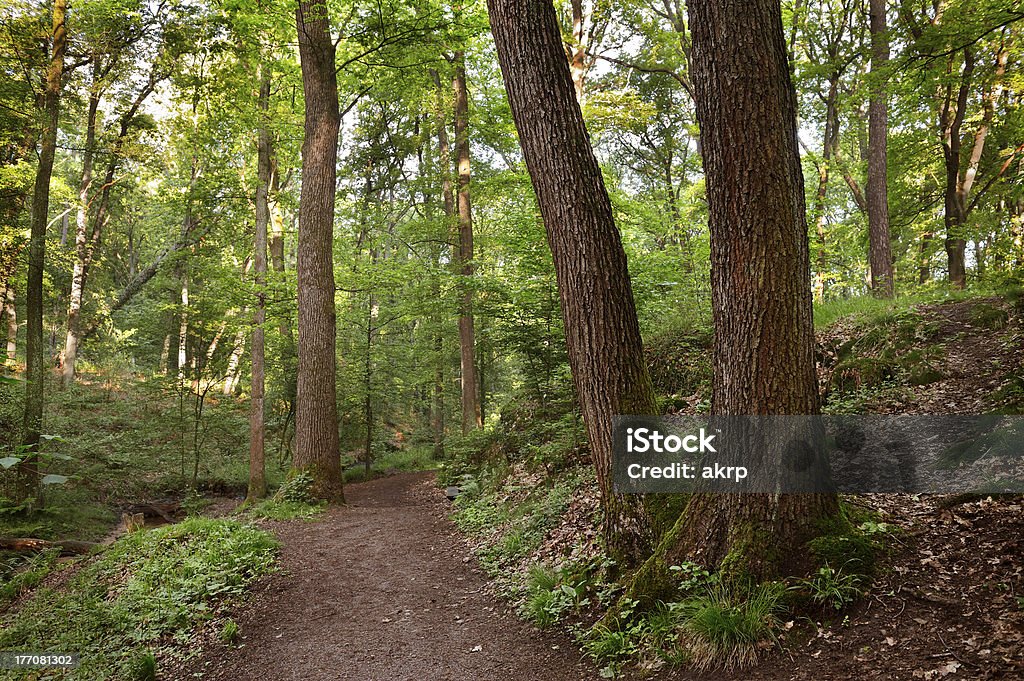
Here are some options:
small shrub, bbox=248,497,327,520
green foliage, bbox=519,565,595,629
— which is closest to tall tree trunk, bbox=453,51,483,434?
small shrub, bbox=248,497,327,520

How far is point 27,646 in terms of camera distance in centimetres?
510

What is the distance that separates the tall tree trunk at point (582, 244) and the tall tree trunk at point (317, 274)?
250 inches

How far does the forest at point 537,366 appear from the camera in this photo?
3.71 m

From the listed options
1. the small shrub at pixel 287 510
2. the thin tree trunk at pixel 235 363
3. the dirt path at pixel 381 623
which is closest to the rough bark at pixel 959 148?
the dirt path at pixel 381 623

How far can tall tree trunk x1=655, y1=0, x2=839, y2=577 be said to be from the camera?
3.70 metres

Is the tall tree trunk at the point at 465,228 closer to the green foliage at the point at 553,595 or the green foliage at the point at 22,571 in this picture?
the green foliage at the point at 22,571

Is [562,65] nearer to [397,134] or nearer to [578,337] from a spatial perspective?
[578,337]

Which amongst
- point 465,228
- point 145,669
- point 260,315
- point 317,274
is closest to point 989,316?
point 145,669

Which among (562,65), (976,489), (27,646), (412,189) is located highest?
(412,189)

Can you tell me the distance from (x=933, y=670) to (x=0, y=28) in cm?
1547

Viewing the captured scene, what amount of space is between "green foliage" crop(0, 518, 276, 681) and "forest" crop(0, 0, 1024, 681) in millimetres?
39

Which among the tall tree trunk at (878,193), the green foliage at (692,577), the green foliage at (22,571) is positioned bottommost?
the green foliage at (22,571)

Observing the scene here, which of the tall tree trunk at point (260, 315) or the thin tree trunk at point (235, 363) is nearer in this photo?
the tall tree trunk at point (260, 315)

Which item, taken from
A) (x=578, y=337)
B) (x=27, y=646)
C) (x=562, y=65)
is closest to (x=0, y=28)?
(x=27, y=646)
